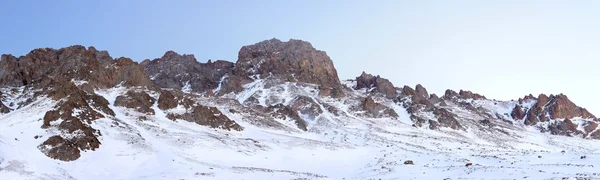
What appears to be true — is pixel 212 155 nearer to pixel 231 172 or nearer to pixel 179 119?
pixel 231 172

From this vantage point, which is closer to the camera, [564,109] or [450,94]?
[564,109]

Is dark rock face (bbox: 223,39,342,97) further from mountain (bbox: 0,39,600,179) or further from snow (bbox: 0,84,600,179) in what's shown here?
snow (bbox: 0,84,600,179)

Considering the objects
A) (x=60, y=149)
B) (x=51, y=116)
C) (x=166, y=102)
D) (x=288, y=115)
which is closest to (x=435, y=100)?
(x=288, y=115)

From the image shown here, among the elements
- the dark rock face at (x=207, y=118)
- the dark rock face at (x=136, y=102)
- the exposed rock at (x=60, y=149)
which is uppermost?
the dark rock face at (x=136, y=102)

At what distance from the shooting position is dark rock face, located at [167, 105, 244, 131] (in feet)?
270

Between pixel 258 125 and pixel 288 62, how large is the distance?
77.0 m

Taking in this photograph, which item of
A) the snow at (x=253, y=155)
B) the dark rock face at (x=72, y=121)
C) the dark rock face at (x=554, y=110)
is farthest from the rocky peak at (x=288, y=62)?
→ the dark rock face at (x=72, y=121)

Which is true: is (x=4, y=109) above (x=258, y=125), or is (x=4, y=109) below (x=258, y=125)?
below

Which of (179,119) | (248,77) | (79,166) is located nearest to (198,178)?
(79,166)

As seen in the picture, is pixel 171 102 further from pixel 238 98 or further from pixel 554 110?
pixel 554 110

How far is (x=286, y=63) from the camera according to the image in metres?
163

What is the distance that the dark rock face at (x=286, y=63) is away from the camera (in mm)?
155875

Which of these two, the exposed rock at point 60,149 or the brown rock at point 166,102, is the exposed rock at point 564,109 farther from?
the exposed rock at point 60,149

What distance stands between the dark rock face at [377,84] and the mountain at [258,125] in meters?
0.64
